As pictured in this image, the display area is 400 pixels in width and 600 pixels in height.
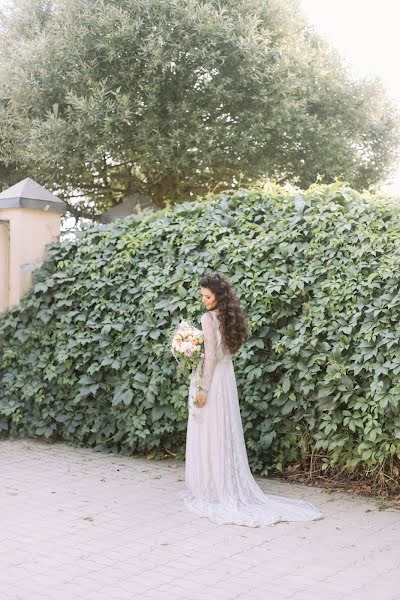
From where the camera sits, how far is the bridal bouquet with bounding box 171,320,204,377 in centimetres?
550

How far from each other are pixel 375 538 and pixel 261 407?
5.51 feet

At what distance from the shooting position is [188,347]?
550 cm

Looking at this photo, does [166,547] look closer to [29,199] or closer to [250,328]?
[250,328]

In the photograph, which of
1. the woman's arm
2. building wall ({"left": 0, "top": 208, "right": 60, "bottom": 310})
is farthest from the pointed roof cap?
the woman's arm

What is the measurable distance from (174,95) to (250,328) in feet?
28.9

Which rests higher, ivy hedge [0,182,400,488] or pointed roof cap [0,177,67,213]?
pointed roof cap [0,177,67,213]

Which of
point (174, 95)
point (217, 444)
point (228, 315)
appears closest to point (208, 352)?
point (228, 315)

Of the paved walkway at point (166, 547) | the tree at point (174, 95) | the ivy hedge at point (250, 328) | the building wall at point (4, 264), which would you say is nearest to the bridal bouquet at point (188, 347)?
the ivy hedge at point (250, 328)

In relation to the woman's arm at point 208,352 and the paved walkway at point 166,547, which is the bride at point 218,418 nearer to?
the woman's arm at point 208,352

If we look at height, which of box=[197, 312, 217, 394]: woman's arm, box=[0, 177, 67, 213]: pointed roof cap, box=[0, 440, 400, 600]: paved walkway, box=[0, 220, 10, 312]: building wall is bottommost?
box=[0, 440, 400, 600]: paved walkway

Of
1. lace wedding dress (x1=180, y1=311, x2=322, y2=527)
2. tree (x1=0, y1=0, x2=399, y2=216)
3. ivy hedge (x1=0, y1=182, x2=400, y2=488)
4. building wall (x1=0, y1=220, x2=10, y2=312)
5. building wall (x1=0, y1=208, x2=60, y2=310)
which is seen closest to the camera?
lace wedding dress (x1=180, y1=311, x2=322, y2=527)

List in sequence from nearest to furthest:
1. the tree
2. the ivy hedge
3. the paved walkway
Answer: the paved walkway < the ivy hedge < the tree

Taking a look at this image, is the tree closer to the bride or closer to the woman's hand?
the bride

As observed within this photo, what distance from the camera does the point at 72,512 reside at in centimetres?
533
